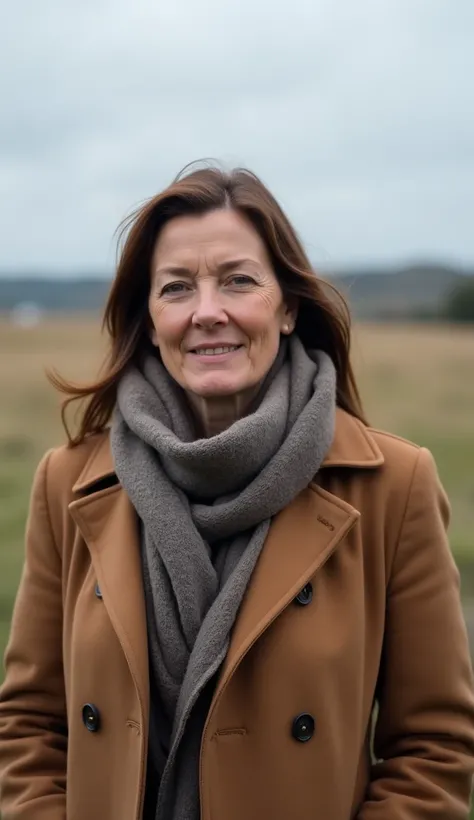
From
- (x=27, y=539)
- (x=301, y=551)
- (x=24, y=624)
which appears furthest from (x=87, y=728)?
(x=301, y=551)

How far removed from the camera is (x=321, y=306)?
2375 mm

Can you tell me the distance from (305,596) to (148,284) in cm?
88

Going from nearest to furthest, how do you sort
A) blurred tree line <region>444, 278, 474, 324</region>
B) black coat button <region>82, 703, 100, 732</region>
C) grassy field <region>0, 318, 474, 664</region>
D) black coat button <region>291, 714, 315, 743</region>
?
black coat button <region>291, 714, 315, 743</region> → black coat button <region>82, 703, 100, 732</region> → grassy field <region>0, 318, 474, 664</region> → blurred tree line <region>444, 278, 474, 324</region>

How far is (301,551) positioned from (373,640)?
9.9 inches

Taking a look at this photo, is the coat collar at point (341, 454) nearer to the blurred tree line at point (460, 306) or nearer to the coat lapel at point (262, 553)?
the coat lapel at point (262, 553)

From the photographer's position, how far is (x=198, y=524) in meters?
2.19

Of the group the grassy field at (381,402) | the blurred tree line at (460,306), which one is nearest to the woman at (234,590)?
the grassy field at (381,402)

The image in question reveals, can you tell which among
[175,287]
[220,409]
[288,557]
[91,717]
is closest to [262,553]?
[288,557]

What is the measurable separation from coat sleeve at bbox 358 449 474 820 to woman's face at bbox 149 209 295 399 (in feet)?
1.54

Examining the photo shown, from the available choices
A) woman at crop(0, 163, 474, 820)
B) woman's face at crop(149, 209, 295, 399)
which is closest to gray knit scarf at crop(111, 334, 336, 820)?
woman at crop(0, 163, 474, 820)

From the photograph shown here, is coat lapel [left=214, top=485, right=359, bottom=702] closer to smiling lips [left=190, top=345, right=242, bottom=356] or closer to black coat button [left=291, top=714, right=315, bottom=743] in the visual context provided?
black coat button [left=291, top=714, right=315, bottom=743]

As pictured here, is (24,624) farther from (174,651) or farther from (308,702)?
(308,702)

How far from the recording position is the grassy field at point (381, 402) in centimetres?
637

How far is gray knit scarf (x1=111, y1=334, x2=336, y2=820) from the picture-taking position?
6.80 feet
